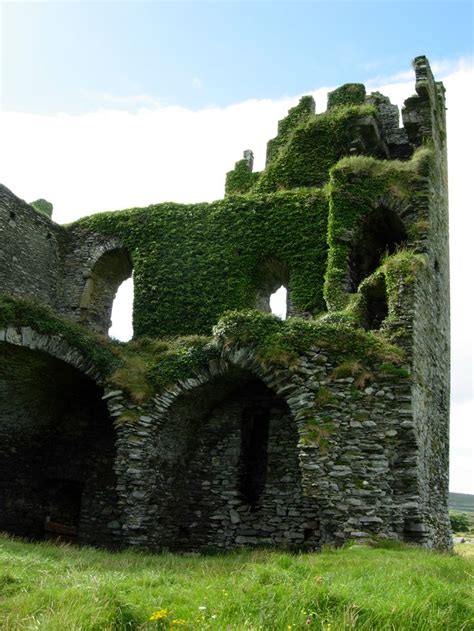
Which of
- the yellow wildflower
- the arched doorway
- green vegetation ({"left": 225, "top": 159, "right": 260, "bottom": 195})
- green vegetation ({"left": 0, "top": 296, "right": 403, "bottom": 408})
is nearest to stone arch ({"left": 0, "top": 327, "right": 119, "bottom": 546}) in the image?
green vegetation ({"left": 0, "top": 296, "right": 403, "bottom": 408})

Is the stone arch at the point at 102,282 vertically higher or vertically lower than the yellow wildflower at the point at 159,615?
higher

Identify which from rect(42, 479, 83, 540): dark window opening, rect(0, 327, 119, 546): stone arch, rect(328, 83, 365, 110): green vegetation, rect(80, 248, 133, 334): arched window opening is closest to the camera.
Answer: rect(0, 327, 119, 546): stone arch

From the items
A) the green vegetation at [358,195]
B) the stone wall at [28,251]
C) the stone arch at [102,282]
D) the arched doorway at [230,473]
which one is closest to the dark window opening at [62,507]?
the arched doorway at [230,473]

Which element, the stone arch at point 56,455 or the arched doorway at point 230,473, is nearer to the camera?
the arched doorway at point 230,473

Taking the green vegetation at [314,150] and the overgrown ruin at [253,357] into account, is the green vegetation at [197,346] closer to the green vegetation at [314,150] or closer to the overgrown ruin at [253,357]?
the overgrown ruin at [253,357]

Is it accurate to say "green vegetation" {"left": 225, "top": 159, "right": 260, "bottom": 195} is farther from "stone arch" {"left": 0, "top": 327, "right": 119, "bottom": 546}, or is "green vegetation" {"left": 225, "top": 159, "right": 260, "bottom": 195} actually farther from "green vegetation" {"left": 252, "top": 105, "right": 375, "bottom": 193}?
"stone arch" {"left": 0, "top": 327, "right": 119, "bottom": 546}

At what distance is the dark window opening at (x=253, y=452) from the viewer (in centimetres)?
1608

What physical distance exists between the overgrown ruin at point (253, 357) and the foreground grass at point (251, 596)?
12.6 feet

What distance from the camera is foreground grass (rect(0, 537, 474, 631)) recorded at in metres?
6.28

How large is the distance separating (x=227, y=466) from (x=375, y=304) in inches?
224

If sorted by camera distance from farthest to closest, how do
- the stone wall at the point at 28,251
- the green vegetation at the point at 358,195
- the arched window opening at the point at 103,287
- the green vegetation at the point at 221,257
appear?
1. the arched window opening at the point at 103,287
2. the stone wall at the point at 28,251
3. the green vegetation at the point at 221,257
4. the green vegetation at the point at 358,195

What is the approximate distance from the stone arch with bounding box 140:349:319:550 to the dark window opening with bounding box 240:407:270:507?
0.03m

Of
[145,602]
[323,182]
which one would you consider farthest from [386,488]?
[323,182]

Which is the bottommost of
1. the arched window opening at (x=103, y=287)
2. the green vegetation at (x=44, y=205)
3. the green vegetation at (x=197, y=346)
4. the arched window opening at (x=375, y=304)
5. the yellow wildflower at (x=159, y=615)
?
the yellow wildflower at (x=159, y=615)
